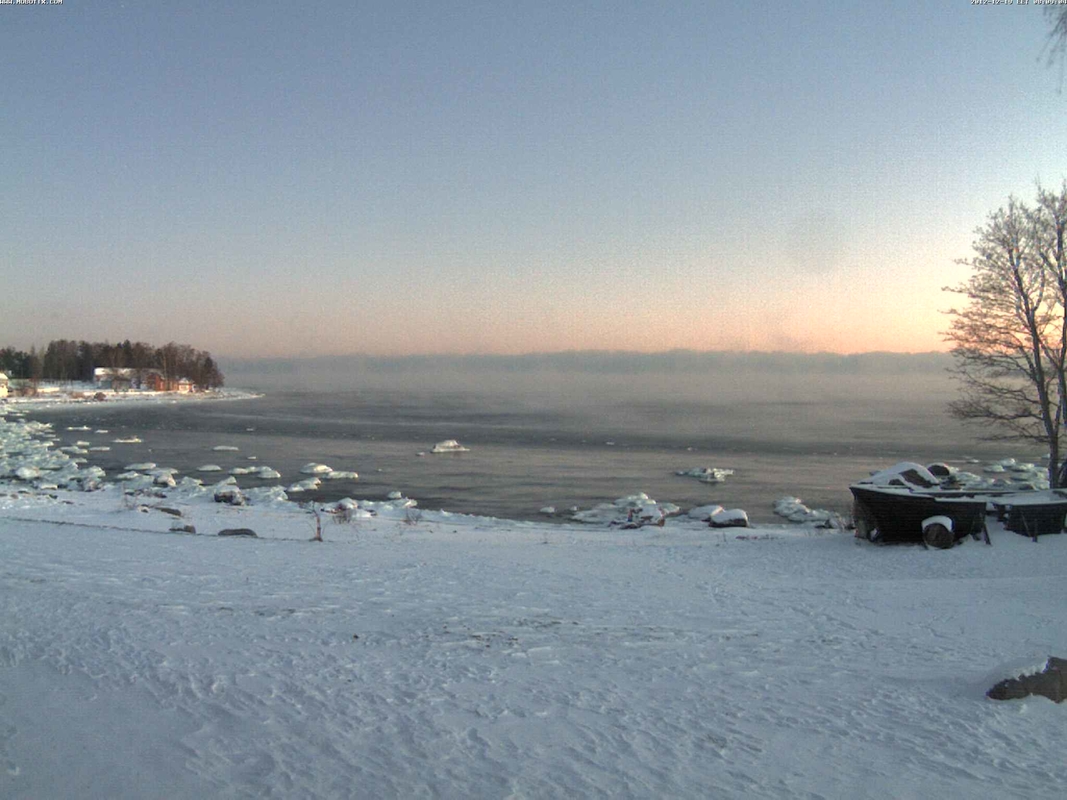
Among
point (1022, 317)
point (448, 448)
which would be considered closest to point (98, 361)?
point (448, 448)

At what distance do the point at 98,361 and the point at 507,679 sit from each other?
200 meters

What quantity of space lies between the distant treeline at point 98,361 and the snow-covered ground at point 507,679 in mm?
178241

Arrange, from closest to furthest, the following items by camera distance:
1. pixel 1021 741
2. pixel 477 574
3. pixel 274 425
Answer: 1. pixel 1021 741
2. pixel 477 574
3. pixel 274 425

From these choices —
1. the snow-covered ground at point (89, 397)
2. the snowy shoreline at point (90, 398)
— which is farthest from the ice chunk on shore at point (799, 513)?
the snow-covered ground at point (89, 397)

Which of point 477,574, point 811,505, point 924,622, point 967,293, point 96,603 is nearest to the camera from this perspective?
point 96,603

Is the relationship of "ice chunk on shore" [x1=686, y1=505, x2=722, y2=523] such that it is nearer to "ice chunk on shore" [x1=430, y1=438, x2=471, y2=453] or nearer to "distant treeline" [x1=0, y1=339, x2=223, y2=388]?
"ice chunk on shore" [x1=430, y1=438, x2=471, y2=453]

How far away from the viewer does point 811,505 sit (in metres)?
31.9

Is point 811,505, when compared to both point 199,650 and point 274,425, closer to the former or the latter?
point 199,650

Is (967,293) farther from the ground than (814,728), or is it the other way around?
(967,293)

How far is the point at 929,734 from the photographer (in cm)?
593

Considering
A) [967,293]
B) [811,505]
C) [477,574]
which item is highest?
[967,293]

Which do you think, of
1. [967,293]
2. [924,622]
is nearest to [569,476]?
[967,293]

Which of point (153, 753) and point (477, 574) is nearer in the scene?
point (153, 753)

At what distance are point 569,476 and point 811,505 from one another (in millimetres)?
13588
